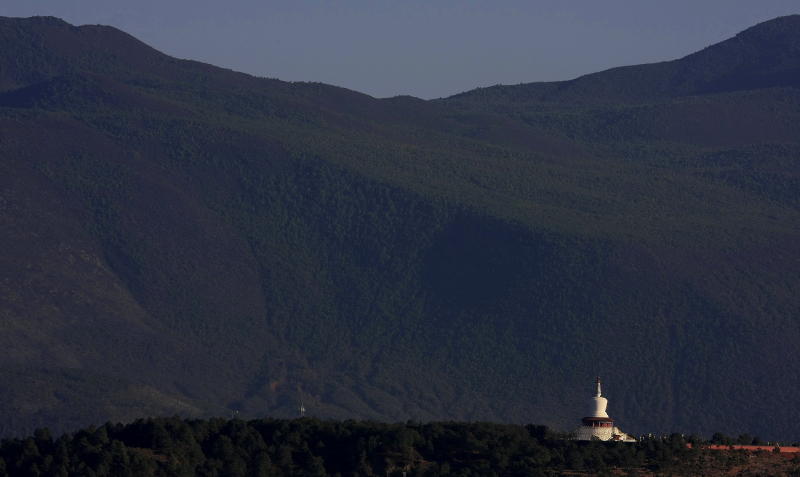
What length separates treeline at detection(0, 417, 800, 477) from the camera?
109 metres

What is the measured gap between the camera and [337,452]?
380ft

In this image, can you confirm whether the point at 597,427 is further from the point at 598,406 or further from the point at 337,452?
the point at 337,452

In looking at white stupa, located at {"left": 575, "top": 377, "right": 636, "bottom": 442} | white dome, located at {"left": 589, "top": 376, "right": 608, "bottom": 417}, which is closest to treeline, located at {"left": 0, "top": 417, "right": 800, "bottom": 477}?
white stupa, located at {"left": 575, "top": 377, "right": 636, "bottom": 442}

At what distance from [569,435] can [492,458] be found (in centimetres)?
446

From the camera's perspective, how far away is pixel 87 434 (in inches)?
4633

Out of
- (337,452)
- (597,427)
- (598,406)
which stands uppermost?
(598,406)

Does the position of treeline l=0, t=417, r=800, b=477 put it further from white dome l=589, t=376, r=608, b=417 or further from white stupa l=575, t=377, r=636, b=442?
white dome l=589, t=376, r=608, b=417

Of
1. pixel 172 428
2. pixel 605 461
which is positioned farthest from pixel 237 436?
pixel 605 461

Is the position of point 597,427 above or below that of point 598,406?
below

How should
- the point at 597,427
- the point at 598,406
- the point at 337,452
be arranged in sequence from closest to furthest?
the point at 598,406 < the point at 597,427 < the point at 337,452

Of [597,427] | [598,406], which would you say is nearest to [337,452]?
[597,427]

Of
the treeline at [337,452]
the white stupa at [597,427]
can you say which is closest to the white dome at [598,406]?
the white stupa at [597,427]

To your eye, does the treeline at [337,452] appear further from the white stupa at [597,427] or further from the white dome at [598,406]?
the white dome at [598,406]

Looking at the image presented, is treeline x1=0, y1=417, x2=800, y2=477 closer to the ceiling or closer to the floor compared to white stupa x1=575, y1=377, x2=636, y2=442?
closer to the floor
